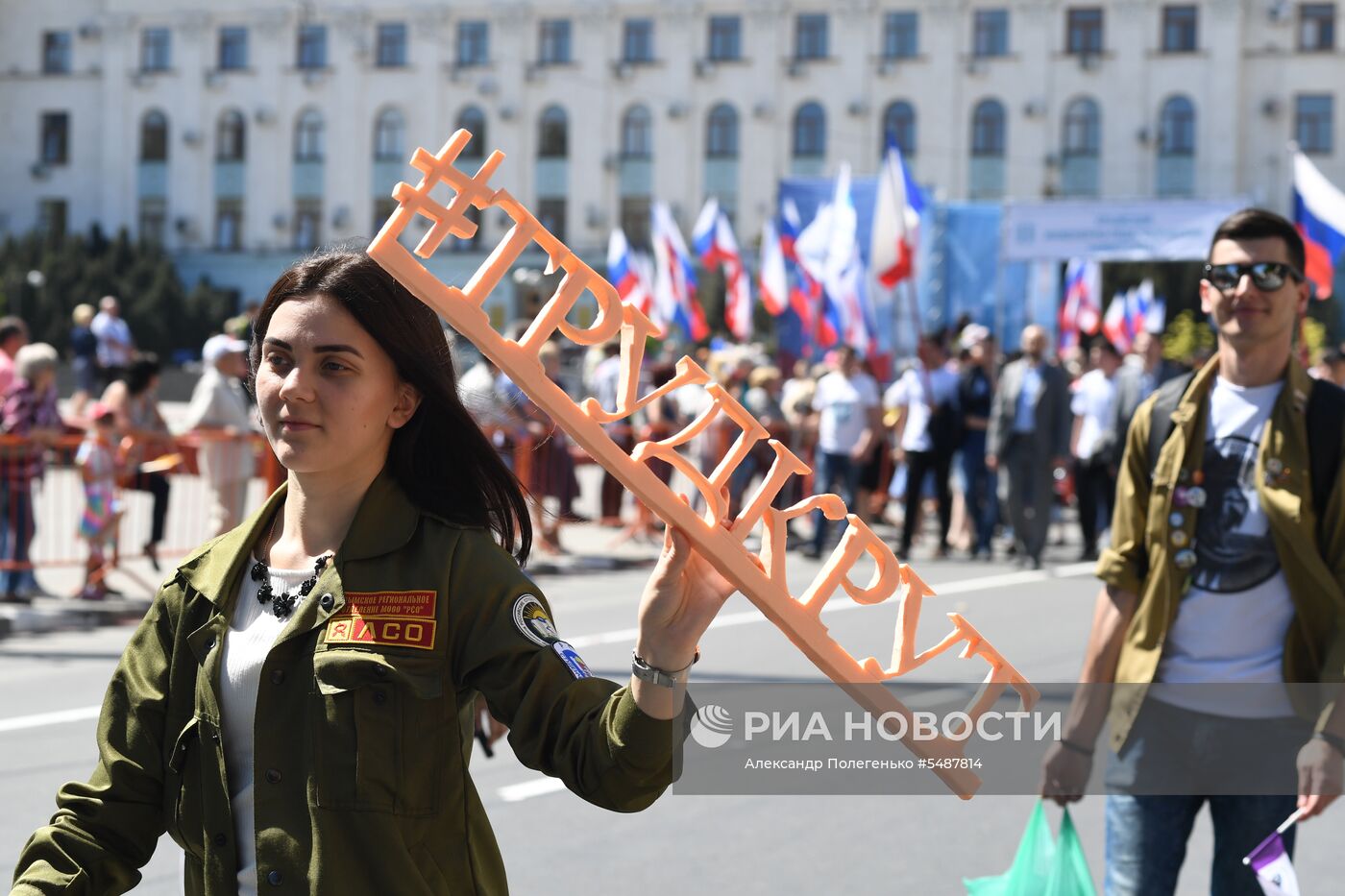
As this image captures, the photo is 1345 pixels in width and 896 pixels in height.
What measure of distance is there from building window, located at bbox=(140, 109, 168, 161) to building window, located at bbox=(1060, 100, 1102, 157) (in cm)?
3233

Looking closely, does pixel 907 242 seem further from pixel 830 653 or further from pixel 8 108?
pixel 8 108

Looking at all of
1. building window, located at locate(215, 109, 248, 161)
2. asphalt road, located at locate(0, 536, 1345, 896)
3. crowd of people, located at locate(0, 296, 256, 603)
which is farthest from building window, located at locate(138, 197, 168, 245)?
asphalt road, located at locate(0, 536, 1345, 896)

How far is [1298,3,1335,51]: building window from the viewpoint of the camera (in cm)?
5928

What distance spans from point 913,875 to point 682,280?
83.6 ft

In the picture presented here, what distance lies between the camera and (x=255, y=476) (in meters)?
13.1

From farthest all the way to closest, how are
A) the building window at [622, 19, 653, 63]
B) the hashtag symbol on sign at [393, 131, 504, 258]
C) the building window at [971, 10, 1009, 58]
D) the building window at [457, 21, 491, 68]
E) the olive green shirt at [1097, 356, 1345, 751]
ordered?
the building window at [457, 21, 491, 68], the building window at [622, 19, 653, 63], the building window at [971, 10, 1009, 58], the olive green shirt at [1097, 356, 1345, 751], the hashtag symbol on sign at [393, 131, 504, 258]

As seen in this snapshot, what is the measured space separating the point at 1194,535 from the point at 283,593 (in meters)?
2.02

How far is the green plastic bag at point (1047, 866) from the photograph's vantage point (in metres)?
3.79

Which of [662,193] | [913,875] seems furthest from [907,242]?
[662,193]

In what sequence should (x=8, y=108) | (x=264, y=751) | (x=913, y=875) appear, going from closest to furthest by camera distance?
1. (x=264, y=751)
2. (x=913, y=875)
3. (x=8, y=108)

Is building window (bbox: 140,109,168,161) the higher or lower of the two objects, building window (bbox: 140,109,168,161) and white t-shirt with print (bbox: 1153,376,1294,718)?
the higher

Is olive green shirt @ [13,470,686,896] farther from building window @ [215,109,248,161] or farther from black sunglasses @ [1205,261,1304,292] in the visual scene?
building window @ [215,109,248,161]

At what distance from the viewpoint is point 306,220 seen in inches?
2584

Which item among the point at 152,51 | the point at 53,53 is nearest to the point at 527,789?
the point at 152,51
